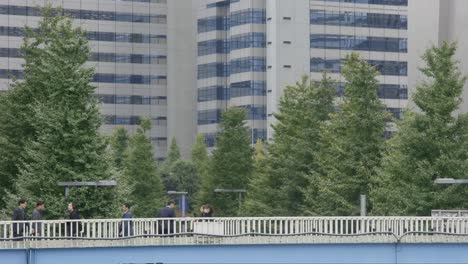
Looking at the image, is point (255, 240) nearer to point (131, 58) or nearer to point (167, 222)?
point (167, 222)

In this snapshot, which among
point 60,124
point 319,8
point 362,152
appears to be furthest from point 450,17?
point 319,8

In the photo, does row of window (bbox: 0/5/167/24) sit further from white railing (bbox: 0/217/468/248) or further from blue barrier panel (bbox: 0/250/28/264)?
blue barrier panel (bbox: 0/250/28/264)

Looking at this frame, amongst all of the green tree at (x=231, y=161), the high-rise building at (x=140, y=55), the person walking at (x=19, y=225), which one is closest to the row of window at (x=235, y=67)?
the high-rise building at (x=140, y=55)

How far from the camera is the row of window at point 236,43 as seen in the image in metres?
149

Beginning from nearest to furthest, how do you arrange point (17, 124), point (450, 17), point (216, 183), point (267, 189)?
point (17, 124)
point (267, 189)
point (450, 17)
point (216, 183)

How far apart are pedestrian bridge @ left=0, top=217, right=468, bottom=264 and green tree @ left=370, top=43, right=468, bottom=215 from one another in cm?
1600

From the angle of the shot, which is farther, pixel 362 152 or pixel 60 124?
pixel 362 152

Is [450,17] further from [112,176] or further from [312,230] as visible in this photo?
[312,230]

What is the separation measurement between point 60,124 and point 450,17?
39.0 metres

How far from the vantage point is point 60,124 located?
2272 inches

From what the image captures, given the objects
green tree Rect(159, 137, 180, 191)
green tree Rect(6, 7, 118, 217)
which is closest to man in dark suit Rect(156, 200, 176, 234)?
green tree Rect(6, 7, 118, 217)

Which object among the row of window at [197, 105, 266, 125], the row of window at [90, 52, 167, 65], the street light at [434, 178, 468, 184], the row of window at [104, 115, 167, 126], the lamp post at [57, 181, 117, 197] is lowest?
the lamp post at [57, 181, 117, 197]

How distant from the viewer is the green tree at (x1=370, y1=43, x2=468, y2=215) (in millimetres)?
58188

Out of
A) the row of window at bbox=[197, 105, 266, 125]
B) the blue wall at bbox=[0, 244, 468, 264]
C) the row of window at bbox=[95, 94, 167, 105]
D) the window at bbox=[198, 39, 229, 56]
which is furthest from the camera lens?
the row of window at bbox=[95, 94, 167, 105]
